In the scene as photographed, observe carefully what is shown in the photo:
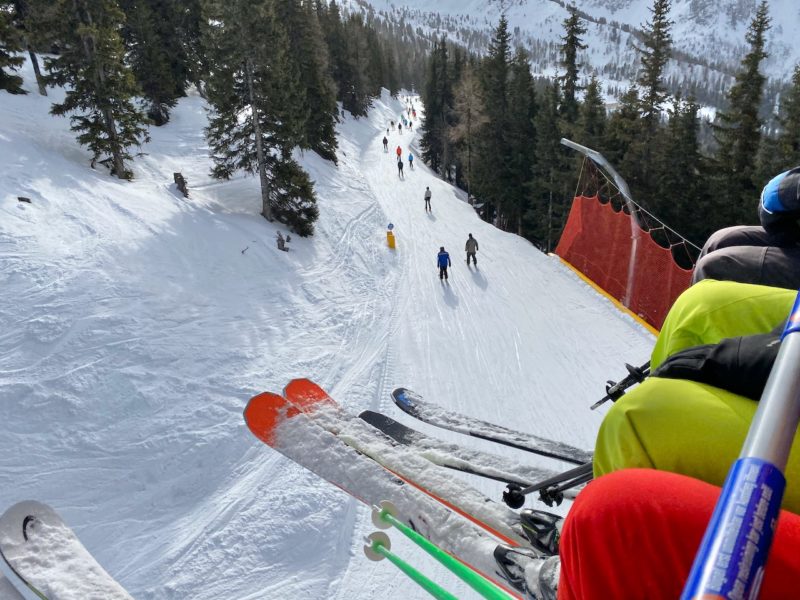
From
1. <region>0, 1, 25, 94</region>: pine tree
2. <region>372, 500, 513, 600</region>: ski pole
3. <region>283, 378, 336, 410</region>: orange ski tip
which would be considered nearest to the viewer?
<region>372, 500, 513, 600</region>: ski pole

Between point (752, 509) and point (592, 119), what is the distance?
98.7 ft

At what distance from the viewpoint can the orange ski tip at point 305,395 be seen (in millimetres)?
5785

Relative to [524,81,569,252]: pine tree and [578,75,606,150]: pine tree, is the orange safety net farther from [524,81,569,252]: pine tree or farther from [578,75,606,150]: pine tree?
[524,81,569,252]: pine tree

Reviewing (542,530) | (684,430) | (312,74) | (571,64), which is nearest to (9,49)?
(312,74)

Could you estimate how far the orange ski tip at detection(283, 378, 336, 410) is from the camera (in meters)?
5.79

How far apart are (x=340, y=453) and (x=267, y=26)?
1672 centimetres

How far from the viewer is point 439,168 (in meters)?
60.5

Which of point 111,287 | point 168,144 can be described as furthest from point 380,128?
point 111,287

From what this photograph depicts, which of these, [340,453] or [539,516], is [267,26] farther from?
[539,516]

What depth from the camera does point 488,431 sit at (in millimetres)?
5469

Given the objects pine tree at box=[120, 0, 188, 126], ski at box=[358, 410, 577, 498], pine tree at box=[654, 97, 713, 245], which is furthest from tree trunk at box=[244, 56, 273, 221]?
pine tree at box=[654, 97, 713, 245]

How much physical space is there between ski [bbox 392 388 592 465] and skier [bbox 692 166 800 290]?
2.00m

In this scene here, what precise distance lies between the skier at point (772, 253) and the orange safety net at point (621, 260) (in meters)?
8.74

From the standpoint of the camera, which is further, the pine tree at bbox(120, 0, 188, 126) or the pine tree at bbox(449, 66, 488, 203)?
the pine tree at bbox(449, 66, 488, 203)
